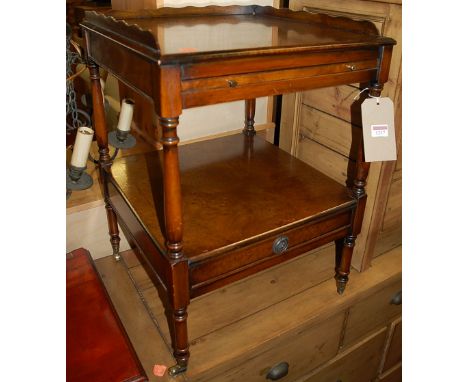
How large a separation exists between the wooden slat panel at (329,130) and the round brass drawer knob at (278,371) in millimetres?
654

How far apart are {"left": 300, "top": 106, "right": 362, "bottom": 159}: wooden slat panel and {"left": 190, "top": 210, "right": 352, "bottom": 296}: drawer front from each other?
0.87 ft

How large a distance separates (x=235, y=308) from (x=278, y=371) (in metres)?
0.22

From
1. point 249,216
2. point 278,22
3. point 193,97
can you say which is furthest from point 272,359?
point 278,22

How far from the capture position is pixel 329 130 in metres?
1.30

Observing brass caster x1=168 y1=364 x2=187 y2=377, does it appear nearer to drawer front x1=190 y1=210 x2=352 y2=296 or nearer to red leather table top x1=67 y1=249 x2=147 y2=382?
red leather table top x1=67 y1=249 x2=147 y2=382

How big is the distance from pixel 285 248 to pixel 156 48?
1.83ft

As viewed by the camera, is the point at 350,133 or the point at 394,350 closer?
the point at 350,133

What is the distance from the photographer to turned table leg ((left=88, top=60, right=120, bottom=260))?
41.6 inches

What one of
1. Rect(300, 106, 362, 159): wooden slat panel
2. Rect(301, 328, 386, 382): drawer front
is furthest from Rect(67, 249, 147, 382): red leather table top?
Rect(300, 106, 362, 159): wooden slat panel

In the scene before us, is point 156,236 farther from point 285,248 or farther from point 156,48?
point 156,48

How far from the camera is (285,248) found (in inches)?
39.0

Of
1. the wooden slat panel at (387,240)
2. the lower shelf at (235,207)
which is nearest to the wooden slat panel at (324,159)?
the lower shelf at (235,207)

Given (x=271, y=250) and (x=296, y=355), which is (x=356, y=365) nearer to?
(x=296, y=355)

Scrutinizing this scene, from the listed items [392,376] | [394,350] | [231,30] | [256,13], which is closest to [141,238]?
Answer: [231,30]
